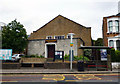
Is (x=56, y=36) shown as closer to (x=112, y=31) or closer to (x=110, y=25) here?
(x=110, y=25)

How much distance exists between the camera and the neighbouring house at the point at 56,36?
24.3 metres

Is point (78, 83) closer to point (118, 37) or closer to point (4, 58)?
point (4, 58)

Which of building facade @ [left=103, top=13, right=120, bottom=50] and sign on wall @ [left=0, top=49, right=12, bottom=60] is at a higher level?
building facade @ [left=103, top=13, right=120, bottom=50]

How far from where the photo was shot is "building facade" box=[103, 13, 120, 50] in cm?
2245

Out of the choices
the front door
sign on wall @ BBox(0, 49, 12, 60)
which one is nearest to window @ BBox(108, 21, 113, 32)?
the front door

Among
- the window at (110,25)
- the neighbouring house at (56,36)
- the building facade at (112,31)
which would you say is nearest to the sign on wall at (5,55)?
the neighbouring house at (56,36)

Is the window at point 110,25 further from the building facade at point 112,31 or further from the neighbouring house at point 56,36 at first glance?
the neighbouring house at point 56,36

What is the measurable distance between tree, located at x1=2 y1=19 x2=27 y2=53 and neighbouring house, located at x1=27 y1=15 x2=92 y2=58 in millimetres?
2531

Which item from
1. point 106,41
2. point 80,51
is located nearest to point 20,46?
point 80,51

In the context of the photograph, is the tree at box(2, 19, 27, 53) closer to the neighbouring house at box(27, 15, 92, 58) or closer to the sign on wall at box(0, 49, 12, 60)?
the neighbouring house at box(27, 15, 92, 58)

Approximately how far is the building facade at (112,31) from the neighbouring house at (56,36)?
5053 mm

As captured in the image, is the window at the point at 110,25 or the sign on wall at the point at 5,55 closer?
the sign on wall at the point at 5,55

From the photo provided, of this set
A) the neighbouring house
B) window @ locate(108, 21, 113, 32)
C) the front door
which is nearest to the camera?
window @ locate(108, 21, 113, 32)

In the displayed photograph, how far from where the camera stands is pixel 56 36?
31.6 metres
